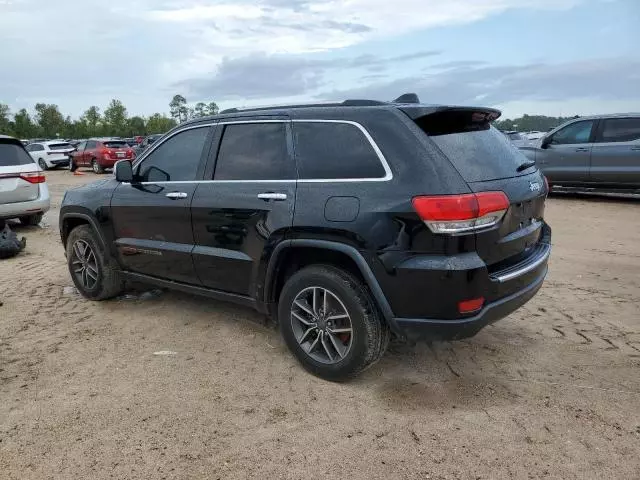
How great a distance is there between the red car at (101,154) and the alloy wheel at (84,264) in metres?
19.6

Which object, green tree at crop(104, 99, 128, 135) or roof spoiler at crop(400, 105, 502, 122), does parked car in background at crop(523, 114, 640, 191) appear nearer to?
roof spoiler at crop(400, 105, 502, 122)

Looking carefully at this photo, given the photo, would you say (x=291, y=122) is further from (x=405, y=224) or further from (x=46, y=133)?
(x=46, y=133)

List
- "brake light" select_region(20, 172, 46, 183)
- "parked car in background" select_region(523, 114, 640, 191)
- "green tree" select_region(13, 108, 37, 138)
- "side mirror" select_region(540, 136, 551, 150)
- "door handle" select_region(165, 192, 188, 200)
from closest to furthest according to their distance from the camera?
"door handle" select_region(165, 192, 188, 200), "brake light" select_region(20, 172, 46, 183), "parked car in background" select_region(523, 114, 640, 191), "side mirror" select_region(540, 136, 551, 150), "green tree" select_region(13, 108, 37, 138)

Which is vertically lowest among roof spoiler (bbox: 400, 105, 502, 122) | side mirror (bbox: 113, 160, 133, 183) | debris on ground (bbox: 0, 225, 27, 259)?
debris on ground (bbox: 0, 225, 27, 259)

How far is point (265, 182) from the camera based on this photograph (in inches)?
151

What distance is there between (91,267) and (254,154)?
2400 millimetres

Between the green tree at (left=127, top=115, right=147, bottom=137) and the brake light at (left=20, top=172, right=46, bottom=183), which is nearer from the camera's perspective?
the brake light at (left=20, top=172, right=46, bottom=183)

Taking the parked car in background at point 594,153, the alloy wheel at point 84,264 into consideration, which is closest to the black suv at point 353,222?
the alloy wheel at point 84,264

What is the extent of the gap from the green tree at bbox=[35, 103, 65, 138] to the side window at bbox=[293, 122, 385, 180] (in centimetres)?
7669

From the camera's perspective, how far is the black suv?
3109 millimetres

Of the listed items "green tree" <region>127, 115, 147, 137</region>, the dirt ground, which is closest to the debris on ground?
the dirt ground

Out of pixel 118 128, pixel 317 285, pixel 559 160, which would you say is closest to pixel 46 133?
pixel 118 128

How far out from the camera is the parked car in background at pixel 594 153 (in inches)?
423

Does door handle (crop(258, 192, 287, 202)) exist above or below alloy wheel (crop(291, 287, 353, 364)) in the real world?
above
